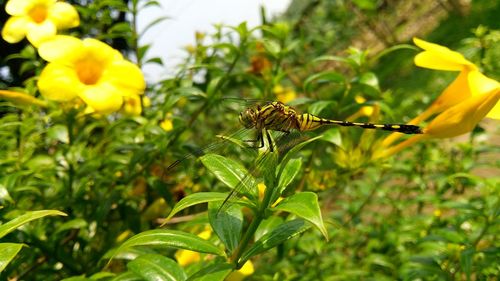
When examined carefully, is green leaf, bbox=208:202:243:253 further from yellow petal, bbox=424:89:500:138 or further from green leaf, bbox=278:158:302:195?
yellow petal, bbox=424:89:500:138

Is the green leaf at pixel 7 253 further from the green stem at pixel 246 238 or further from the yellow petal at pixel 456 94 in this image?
the yellow petal at pixel 456 94

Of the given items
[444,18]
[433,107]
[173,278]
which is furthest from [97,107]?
[444,18]

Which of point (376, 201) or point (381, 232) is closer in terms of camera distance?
point (381, 232)

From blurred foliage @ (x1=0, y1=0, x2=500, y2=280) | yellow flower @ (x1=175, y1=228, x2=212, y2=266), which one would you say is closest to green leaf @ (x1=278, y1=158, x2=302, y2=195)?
blurred foliage @ (x1=0, y1=0, x2=500, y2=280)

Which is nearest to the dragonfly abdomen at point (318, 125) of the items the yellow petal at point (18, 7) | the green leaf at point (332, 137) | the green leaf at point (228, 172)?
the green leaf at point (332, 137)

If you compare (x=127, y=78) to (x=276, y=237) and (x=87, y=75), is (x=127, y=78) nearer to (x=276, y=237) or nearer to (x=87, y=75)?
(x=87, y=75)

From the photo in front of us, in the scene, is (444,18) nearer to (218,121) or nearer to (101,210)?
(218,121)
